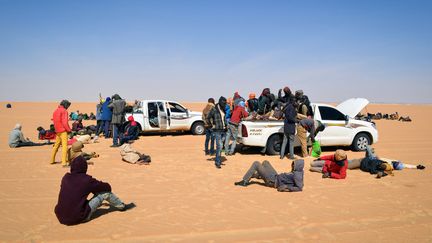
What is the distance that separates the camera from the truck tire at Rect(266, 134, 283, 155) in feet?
36.9

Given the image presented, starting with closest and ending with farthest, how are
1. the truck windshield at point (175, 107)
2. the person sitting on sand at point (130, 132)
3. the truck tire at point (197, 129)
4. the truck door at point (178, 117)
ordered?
the person sitting on sand at point (130, 132) → the truck door at point (178, 117) → the truck windshield at point (175, 107) → the truck tire at point (197, 129)

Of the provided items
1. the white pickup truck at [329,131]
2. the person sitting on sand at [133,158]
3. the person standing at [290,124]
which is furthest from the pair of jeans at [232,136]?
the person sitting on sand at [133,158]

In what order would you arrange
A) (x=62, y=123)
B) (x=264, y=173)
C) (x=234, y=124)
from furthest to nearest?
(x=234, y=124) → (x=62, y=123) → (x=264, y=173)

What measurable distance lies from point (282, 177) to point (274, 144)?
4057 mm

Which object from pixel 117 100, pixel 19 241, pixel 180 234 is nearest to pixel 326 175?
pixel 180 234

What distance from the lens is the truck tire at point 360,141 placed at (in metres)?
12.1

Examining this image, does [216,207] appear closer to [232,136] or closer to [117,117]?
[232,136]

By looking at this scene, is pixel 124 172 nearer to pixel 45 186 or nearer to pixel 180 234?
pixel 45 186

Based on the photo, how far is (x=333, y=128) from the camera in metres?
11.8

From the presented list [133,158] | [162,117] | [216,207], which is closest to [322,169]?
[216,207]

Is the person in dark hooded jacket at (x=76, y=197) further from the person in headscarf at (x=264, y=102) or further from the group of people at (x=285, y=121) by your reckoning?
the person in headscarf at (x=264, y=102)

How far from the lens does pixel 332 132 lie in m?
11.8

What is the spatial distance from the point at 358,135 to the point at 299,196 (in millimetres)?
6459

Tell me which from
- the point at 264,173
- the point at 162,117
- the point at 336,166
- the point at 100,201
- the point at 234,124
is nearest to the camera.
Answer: the point at 100,201
